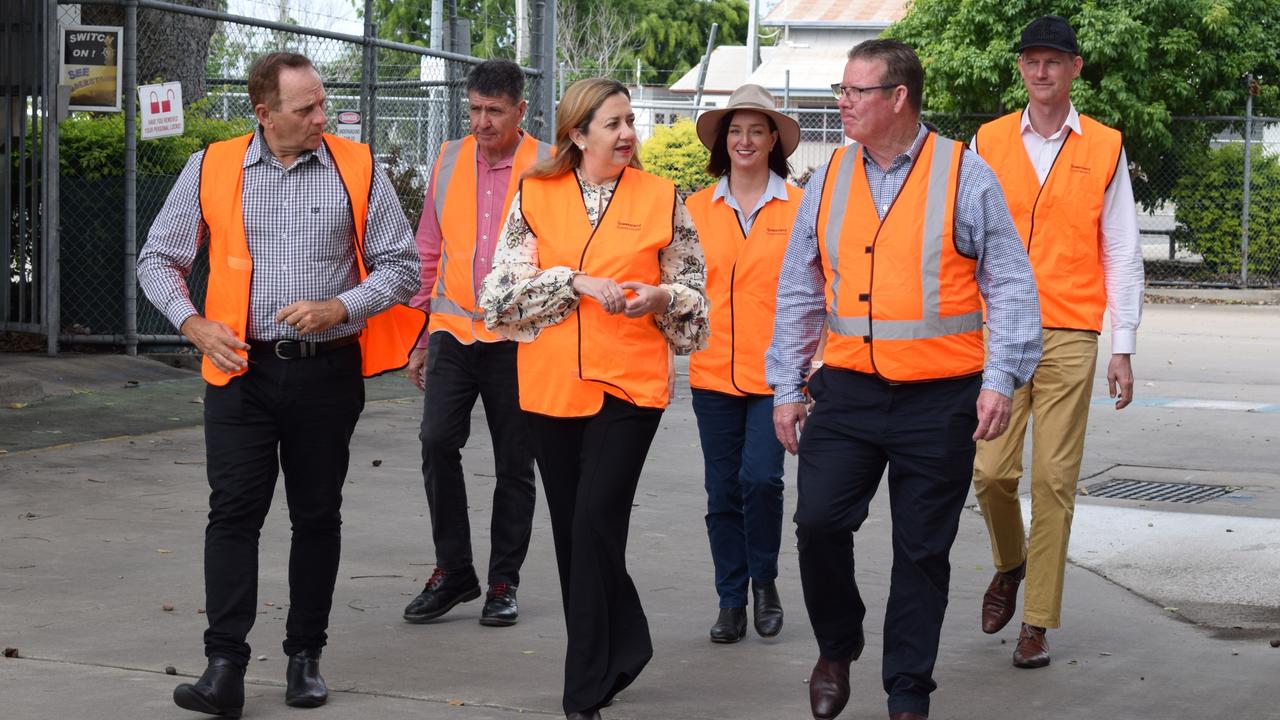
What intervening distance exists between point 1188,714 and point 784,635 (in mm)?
1554

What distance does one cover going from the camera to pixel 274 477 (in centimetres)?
531

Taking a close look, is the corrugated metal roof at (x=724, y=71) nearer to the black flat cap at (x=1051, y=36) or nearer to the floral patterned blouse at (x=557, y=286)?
the black flat cap at (x=1051, y=36)

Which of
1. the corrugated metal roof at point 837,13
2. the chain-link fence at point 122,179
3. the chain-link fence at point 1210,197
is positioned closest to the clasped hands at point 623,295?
the chain-link fence at point 122,179

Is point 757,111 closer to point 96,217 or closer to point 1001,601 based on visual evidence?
point 1001,601

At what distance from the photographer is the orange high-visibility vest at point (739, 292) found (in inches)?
248

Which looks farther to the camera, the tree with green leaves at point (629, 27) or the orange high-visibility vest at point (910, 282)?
the tree with green leaves at point (629, 27)

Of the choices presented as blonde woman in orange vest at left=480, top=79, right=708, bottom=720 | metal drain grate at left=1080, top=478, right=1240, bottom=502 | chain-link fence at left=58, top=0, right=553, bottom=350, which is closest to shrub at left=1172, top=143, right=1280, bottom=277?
chain-link fence at left=58, top=0, right=553, bottom=350

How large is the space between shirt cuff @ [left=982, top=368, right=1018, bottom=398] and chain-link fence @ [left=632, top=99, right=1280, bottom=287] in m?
20.4

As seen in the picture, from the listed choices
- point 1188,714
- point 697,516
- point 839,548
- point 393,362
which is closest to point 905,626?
point 839,548

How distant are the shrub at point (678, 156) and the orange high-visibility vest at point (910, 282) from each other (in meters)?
23.4

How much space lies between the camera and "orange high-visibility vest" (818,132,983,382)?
4.91 meters

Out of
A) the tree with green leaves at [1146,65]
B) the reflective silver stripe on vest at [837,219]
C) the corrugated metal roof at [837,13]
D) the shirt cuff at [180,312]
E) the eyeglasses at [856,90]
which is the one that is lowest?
the shirt cuff at [180,312]

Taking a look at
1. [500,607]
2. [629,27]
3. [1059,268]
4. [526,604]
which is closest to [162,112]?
[526,604]

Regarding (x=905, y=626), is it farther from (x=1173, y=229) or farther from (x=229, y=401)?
(x=1173, y=229)
